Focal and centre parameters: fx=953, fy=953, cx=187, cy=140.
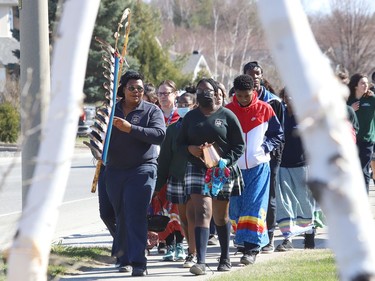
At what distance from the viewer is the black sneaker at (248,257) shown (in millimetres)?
9844

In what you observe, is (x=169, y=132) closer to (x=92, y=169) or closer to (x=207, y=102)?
(x=207, y=102)

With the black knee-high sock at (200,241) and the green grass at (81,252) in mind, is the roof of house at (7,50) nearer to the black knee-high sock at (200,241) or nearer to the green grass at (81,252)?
the green grass at (81,252)

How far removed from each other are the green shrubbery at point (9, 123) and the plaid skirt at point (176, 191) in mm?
24228

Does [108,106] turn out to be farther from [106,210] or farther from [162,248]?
[162,248]

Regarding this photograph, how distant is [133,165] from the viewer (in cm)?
927

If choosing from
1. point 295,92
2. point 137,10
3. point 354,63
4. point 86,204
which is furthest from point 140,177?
point 354,63

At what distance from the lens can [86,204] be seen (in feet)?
54.4

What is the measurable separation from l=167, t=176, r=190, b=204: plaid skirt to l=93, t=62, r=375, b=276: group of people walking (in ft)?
0.03

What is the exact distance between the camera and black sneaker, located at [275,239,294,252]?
10998 millimetres

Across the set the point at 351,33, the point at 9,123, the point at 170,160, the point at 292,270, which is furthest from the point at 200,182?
the point at 351,33

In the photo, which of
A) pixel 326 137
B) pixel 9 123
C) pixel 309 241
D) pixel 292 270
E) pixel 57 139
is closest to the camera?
pixel 326 137

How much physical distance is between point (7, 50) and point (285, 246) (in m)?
46.6

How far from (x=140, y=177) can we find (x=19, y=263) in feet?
18.8

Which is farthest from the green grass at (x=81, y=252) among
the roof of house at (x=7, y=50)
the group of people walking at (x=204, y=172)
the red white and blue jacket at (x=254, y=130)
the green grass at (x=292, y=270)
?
the roof of house at (x=7, y=50)
